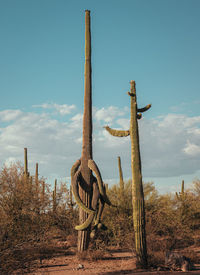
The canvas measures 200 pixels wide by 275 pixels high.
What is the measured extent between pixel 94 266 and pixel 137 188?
404 centimetres

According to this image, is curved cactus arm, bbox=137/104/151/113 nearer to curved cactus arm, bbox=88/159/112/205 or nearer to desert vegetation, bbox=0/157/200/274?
curved cactus arm, bbox=88/159/112/205

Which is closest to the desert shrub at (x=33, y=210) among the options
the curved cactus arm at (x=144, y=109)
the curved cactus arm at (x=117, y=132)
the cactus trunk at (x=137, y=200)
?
the cactus trunk at (x=137, y=200)

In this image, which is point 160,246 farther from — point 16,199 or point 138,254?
point 16,199

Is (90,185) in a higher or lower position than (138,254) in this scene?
higher

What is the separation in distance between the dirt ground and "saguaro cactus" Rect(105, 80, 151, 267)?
0.81m

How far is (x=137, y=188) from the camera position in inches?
535

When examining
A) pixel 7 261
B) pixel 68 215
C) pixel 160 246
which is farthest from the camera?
pixel 68 215

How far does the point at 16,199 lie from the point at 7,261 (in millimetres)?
8946

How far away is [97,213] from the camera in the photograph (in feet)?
49.4

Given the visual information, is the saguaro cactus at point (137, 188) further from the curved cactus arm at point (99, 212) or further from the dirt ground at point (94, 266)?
the curved cactus arm at point (99, 212)

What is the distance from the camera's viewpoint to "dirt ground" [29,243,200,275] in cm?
1273

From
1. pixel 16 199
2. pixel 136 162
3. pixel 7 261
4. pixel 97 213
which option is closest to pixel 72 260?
pixel 97 213

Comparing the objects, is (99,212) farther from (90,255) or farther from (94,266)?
(94,266)

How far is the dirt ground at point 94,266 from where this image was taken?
1273cm
